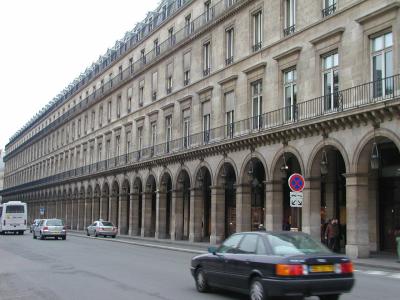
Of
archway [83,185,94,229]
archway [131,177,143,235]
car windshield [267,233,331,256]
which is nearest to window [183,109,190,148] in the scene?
archway [131,177,143,235]

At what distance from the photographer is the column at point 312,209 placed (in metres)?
27.4

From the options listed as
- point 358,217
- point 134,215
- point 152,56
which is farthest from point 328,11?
point 134,215

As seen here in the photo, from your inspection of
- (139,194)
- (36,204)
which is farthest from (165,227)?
(36,204)

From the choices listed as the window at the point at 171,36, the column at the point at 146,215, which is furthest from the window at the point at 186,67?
the column at the point at 146,215

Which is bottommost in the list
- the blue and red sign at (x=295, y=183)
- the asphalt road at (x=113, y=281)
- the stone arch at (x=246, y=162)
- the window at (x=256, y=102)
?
the asphalt road at (x=113, y=281)

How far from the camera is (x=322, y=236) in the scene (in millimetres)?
28750

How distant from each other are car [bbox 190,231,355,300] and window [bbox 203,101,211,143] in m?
26.5

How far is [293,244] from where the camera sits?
422 inches

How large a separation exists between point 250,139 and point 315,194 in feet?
19.6

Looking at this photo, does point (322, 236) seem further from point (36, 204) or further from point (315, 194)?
point (36, 204)

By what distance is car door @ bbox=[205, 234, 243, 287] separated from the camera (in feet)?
39.1

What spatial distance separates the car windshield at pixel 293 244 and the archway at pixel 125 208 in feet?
138

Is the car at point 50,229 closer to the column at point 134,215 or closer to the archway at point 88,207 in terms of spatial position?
the column at point 134,215

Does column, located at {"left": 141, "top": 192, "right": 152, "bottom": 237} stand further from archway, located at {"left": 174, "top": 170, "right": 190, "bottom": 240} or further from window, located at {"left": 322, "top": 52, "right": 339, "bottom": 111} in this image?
window, located at {"left": 322, "top": 52, "right": 339, "bottom": 111}
